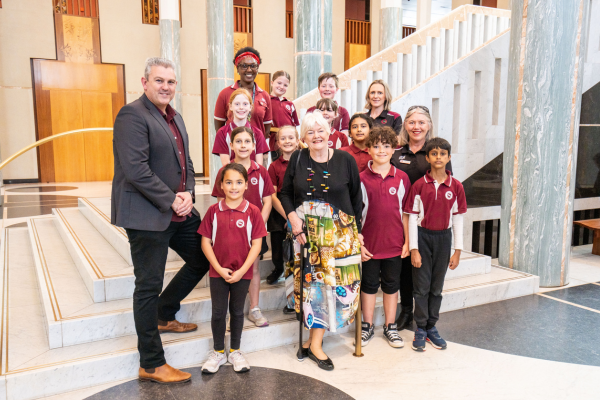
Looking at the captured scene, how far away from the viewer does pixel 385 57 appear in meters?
6.40

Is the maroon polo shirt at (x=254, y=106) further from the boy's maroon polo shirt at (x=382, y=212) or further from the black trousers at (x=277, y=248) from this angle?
the boy's maroon polo shirt at (x=382, y=212)

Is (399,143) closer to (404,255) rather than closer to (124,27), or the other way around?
(404,255)

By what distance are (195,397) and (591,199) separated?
6.21 metres

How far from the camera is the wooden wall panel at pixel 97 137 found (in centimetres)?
1165

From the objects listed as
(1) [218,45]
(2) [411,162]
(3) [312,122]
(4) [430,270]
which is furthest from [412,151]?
(1) [218,45]

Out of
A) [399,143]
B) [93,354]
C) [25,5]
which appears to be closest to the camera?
[93,354]

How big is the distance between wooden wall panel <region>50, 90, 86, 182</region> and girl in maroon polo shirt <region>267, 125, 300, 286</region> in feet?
32.5

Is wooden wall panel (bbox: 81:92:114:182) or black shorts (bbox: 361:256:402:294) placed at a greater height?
wooden wall panel (bbox: 81:92:114:182)

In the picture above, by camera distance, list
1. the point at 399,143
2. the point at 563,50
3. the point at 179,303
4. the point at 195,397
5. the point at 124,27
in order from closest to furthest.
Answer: the point at 195,397 < the point at 179,303 < the point at 399,143 < the point at 563,50 < the point at 124,27

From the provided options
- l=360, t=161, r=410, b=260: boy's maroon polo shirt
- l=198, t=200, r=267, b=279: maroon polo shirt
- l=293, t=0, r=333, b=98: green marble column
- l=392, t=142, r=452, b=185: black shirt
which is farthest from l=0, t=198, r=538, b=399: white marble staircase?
l=293, t=0, r=333, b=98: green marble column

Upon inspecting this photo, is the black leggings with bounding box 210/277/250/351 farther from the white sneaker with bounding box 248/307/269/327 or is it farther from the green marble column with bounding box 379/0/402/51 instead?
the green marble column with bounding box 379/0/402/51

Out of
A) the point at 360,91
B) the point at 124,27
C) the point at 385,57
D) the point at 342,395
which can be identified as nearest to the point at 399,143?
the point at 342,395

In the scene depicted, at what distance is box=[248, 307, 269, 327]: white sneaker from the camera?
305 cm

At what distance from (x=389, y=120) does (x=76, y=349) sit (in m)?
2.67
